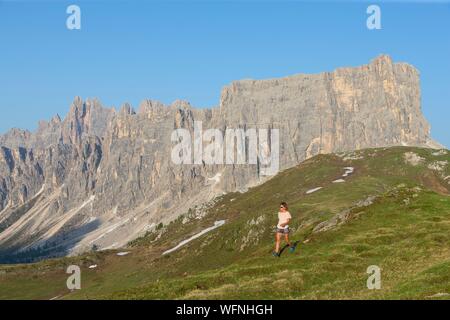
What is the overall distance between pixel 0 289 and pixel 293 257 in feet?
506

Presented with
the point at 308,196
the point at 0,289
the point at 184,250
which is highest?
the point at 308,196

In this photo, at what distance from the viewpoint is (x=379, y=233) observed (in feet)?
173

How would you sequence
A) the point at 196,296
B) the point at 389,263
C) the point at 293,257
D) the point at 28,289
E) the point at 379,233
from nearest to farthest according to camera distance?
the point at 196,296, the point at 389,263, the point at 293,257, the point at 379,233, the point at 28,289

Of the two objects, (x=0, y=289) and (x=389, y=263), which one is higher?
(x=389, y=263)

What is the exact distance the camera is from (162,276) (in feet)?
477

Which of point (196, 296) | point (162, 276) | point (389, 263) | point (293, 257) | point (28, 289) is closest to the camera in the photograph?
point (196, 296)
